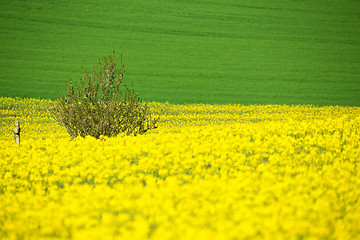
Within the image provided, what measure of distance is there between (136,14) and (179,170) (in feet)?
107

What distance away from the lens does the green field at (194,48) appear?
95.8 ft

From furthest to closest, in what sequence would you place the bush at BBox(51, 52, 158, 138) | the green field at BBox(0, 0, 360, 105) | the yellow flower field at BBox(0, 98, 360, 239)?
the green field at BBox(0, 0, 360, 105)
the bush at BBox(51, 52, 158, 138)
the yellow flower field at BBox(0, 98, 360, 239)

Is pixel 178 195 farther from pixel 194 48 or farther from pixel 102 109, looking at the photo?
pixel 194 48

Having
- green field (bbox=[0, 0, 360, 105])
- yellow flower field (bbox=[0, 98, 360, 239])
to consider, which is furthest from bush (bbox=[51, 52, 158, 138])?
green field (bbox=[0, 0, 360, 105])

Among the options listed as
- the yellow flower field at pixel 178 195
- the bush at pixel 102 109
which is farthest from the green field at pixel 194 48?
the yellow flower field at pixel 178 195

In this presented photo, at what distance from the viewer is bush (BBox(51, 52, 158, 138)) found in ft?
41.7

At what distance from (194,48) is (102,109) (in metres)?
23.0

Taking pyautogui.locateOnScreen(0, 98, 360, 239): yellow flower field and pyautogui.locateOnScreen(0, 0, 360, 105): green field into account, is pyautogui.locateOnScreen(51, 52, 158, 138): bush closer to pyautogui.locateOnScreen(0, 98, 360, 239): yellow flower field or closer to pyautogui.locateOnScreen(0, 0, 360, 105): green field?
pyautogui.locateOnScreen(0, 98, 360, 239): yellow flower field

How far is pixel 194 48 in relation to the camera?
34656mm

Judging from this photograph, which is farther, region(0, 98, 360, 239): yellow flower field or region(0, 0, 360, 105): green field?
region(0, 0, 360, 105): green field

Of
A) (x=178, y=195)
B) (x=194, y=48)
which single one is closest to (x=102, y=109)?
(x=178, y=195)

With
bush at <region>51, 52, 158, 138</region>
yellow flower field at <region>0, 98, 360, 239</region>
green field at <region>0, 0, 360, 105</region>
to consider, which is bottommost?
yellow flower field at <region>0, 98, 360, 239</region>

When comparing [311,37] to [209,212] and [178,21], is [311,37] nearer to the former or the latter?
[178,21]

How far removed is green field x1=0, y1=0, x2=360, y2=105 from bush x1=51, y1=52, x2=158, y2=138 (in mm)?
13632
